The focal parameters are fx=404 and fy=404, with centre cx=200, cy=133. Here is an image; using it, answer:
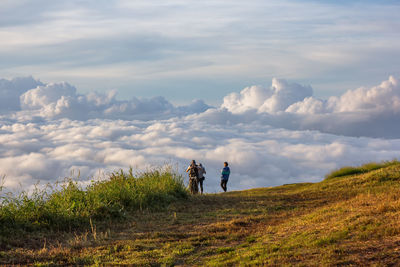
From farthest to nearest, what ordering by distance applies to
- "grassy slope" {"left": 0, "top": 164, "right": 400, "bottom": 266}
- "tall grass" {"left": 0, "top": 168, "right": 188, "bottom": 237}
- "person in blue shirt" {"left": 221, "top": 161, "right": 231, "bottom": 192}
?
"person in blue shirt" {"left": 221, "top": 161, "right": 231, "bottom": 192}
"tall grass" {"left": 0, "top": 168, "right": 188, "bottom": 237}
"grassy slope" {"left": 0, "top": 164, "right": 400, "bottom": 266}

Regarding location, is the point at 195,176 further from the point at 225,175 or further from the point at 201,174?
the point at 225,175

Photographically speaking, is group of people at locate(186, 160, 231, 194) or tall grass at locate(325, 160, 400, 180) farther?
tall grass at locate(325, 160, 400, 180)

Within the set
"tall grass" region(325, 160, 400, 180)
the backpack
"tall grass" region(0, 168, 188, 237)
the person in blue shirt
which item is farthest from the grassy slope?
"tall grass" region(325, 160, 400, 180)

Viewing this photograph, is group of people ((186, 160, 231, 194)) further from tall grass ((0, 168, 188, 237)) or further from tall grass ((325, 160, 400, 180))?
tall grass ((325, 160, 400, 180))


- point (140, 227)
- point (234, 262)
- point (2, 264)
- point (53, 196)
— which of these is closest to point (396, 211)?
point (234, 262)

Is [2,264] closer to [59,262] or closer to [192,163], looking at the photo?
[59,262]

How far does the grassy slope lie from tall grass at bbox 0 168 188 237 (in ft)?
2.58

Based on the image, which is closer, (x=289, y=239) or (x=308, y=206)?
(x=289, y=239)

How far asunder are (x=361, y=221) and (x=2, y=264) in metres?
8.12

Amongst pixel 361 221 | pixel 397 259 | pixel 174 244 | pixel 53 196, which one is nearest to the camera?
pixel 397 259

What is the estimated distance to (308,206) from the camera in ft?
51.9

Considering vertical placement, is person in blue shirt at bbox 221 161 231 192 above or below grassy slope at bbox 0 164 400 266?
above

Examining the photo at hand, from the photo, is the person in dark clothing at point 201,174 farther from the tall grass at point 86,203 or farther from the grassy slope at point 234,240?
the grassy slope at point 234,240

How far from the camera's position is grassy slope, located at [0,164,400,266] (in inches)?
295
